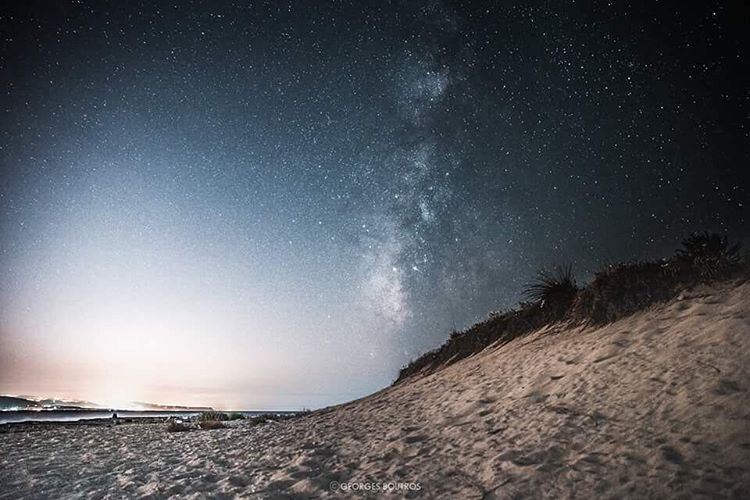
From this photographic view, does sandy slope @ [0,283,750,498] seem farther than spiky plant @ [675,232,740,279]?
No

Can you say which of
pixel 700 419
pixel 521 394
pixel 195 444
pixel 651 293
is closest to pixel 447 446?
pixel 521 394

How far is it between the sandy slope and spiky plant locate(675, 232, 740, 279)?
58cm

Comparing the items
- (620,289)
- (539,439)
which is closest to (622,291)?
(620,289)

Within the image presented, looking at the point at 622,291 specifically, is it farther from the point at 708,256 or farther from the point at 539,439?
the point at 539,439

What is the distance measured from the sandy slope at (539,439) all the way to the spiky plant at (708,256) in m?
0.58

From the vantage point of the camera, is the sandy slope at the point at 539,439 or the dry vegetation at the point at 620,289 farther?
the dry vegetation at the point at 620,289

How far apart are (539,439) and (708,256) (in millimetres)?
5095

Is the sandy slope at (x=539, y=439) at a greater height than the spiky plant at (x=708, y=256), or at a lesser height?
lesser

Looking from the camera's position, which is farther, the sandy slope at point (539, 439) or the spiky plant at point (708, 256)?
the spiky plant at point (708, 256)

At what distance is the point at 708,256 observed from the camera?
6.68 meters

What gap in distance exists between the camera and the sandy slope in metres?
3.33

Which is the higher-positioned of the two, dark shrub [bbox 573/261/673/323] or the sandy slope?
dark shrub [bbox 573/261/673/323]

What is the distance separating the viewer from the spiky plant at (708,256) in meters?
6.28

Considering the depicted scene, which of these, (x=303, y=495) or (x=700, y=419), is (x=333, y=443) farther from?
(x=700, y=419)
